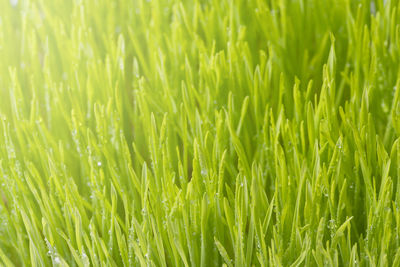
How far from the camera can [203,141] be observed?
3.40ft

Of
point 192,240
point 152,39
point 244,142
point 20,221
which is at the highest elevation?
point 152,39

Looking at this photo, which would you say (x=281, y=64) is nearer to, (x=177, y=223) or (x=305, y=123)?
(x=305, y=123)

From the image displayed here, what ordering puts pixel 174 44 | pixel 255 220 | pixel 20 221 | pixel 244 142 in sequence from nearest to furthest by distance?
pixel 255 220 → pixel 20 221 → pixel 244 142 → pixel 174 44

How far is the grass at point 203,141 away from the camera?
2.97 feet

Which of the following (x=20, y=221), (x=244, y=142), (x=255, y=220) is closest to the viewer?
(x=255, y=220)

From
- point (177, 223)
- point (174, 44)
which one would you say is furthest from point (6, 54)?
point (177, 223)

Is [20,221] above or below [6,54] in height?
below

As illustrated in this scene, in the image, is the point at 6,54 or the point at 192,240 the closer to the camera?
the point at 192,240

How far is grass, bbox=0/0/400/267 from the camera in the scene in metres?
0.90

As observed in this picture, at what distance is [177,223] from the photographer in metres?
0.90

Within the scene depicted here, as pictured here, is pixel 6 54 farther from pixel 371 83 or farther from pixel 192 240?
pixel 371 83

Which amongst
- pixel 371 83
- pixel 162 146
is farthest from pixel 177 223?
pixel 371 83

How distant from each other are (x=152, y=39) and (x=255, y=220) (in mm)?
587

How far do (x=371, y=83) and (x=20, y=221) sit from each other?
82 centimetres
